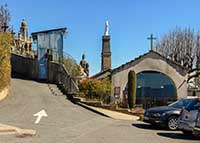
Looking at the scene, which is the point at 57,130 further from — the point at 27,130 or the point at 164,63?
the point at 164,63

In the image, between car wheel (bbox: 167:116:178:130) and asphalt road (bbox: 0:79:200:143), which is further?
car wheel (bbox: 167:116:178:130)

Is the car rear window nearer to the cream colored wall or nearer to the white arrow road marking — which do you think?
the white arrow road marking

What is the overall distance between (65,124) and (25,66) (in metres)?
17.4

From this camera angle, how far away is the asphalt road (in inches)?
521

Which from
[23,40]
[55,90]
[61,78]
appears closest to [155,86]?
[61,78]

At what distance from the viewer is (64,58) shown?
31281 mm

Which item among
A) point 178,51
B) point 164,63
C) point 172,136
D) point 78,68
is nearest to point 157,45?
point 178,51

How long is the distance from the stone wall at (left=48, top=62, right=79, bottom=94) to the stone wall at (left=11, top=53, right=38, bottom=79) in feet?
6.51

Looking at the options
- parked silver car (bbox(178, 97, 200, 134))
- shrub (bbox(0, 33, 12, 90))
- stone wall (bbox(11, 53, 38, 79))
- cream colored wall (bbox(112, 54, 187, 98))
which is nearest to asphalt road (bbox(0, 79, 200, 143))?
parked silver car (bbox(178, 97, 200, 134))

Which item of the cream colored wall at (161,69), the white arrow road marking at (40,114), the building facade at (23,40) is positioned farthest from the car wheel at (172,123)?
the building facade at (23,40)

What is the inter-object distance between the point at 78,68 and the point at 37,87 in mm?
4320

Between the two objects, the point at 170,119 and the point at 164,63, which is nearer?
the point at 170,119

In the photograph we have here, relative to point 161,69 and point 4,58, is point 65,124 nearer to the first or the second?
point 4,58

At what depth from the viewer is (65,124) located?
658 inches
